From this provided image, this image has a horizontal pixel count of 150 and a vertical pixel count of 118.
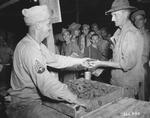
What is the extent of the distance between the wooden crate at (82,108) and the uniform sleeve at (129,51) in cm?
75

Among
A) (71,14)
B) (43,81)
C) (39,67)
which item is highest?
(71,14)

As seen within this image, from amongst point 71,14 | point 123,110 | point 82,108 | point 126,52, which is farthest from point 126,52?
point 71,14

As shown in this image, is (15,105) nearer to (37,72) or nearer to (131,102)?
(37,72)

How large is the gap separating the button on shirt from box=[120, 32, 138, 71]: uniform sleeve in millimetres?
1536

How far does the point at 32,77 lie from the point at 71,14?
27.7ft

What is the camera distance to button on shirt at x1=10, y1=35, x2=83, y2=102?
9.49 ft

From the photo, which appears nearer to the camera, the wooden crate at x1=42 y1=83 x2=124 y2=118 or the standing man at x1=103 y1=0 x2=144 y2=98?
the wooden crate at x1=42 y1=83 x2=124 y2=118

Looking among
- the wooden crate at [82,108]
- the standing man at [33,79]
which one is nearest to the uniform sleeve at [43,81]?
the standing man at [33,79]

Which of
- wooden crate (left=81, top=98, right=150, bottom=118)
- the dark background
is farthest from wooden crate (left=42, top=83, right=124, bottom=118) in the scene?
the dark background

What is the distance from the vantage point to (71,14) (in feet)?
36.1

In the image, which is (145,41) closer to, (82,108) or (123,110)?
(123,110)

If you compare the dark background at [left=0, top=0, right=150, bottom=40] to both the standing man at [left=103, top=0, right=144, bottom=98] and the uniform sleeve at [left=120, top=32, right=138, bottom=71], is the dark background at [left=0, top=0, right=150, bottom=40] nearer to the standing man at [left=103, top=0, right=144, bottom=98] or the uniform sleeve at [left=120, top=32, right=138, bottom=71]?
the standing man at [left=103, top=0, right=144, bottom=98]

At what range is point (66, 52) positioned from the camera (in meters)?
6.95

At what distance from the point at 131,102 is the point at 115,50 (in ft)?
4.31
